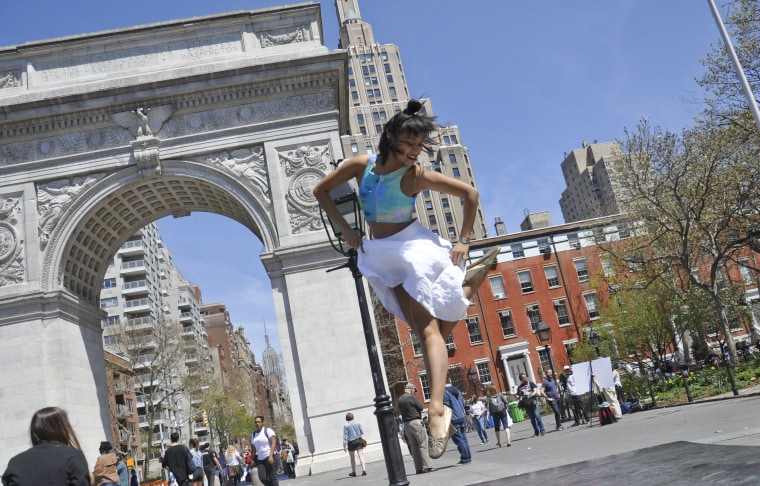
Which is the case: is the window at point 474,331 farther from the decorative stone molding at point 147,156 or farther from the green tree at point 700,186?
the decorative stone molding at point 147,156

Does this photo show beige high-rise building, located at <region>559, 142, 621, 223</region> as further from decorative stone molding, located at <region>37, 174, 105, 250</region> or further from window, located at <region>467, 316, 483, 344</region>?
decorative stone molding, located at <region>37, 174, 105, 250</region>

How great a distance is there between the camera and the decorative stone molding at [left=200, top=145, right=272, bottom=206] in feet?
64.4

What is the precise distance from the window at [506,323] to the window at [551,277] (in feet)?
12.5

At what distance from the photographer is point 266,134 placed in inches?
784

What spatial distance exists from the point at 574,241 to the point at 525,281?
190 inches

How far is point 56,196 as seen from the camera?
64.4ft

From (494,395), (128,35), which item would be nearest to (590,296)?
(494,395)

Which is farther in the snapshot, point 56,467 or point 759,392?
point 759,392

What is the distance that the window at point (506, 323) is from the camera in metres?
45.8

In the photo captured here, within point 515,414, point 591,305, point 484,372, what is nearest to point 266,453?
point 515,414

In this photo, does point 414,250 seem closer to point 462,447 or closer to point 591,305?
point 462,447

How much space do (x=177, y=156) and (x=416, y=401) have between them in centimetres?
1220

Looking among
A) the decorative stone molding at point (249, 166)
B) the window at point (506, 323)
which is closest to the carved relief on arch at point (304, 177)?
the decorative stone molding at point (249, 166)

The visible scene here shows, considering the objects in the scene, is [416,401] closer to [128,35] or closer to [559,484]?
[559,484]
